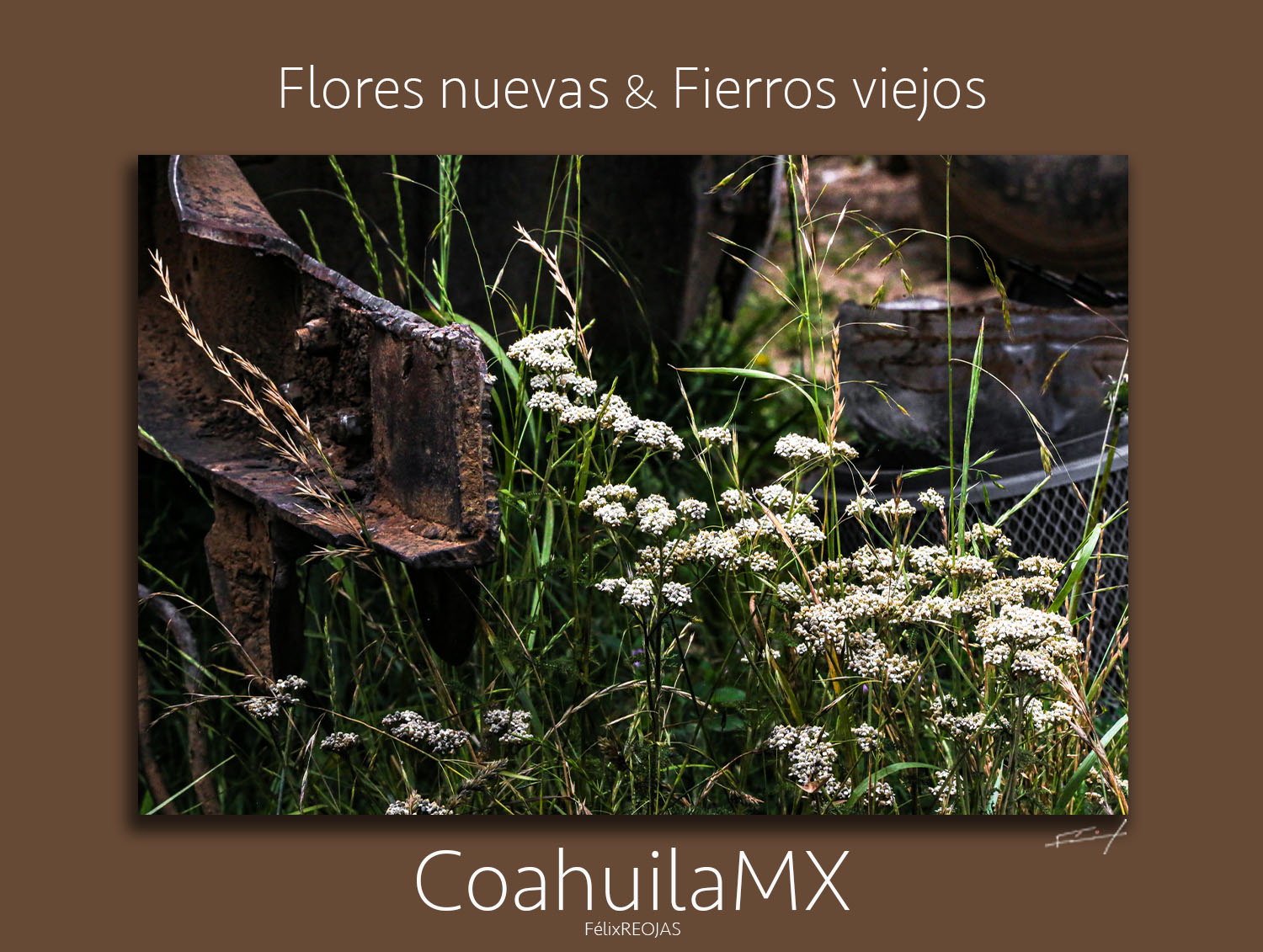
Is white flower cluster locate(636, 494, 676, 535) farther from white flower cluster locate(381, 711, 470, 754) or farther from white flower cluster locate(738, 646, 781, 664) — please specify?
white flower cluster locate(381, 711, 470, 754)

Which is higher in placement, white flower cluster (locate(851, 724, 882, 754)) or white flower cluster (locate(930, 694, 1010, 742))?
white flower cluster (locate(930, 694, 1010, 742))

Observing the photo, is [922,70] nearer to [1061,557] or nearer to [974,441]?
[974,441]

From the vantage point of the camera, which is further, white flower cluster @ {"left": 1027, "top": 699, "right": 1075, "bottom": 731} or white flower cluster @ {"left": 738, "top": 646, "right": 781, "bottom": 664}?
white flower cluster @ {"left": 738, "top": 646, "right": 781, "bottom": 664}

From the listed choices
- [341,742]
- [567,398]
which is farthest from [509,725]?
[567,398]

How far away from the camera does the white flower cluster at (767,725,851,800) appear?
171 centimetres

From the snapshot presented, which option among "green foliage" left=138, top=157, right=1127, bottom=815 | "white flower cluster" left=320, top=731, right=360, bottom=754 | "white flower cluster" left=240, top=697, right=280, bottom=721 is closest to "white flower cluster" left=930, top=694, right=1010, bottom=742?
"green foliage" left=138, top=157, right=1127, bottom=815

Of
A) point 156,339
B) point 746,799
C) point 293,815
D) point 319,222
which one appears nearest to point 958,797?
point 746,799

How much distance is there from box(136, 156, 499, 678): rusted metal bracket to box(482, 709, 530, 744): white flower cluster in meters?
0.12

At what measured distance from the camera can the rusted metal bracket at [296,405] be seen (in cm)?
169

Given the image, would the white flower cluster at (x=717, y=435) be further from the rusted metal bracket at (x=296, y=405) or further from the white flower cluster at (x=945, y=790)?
the white flower cluster at (x=945, y=790)

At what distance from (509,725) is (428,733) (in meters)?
0.13

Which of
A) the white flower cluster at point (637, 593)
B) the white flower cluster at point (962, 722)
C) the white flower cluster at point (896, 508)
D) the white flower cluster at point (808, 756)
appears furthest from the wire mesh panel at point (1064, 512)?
the white flower cluster at point (637, 593)

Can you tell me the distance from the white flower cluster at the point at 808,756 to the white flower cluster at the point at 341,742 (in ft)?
2.17

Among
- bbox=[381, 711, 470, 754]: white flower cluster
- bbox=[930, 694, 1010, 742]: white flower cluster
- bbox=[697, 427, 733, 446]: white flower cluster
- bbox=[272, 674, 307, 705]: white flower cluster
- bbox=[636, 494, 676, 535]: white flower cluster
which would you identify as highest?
bbox=[697, 427, 733, 446]: white flower cluster
